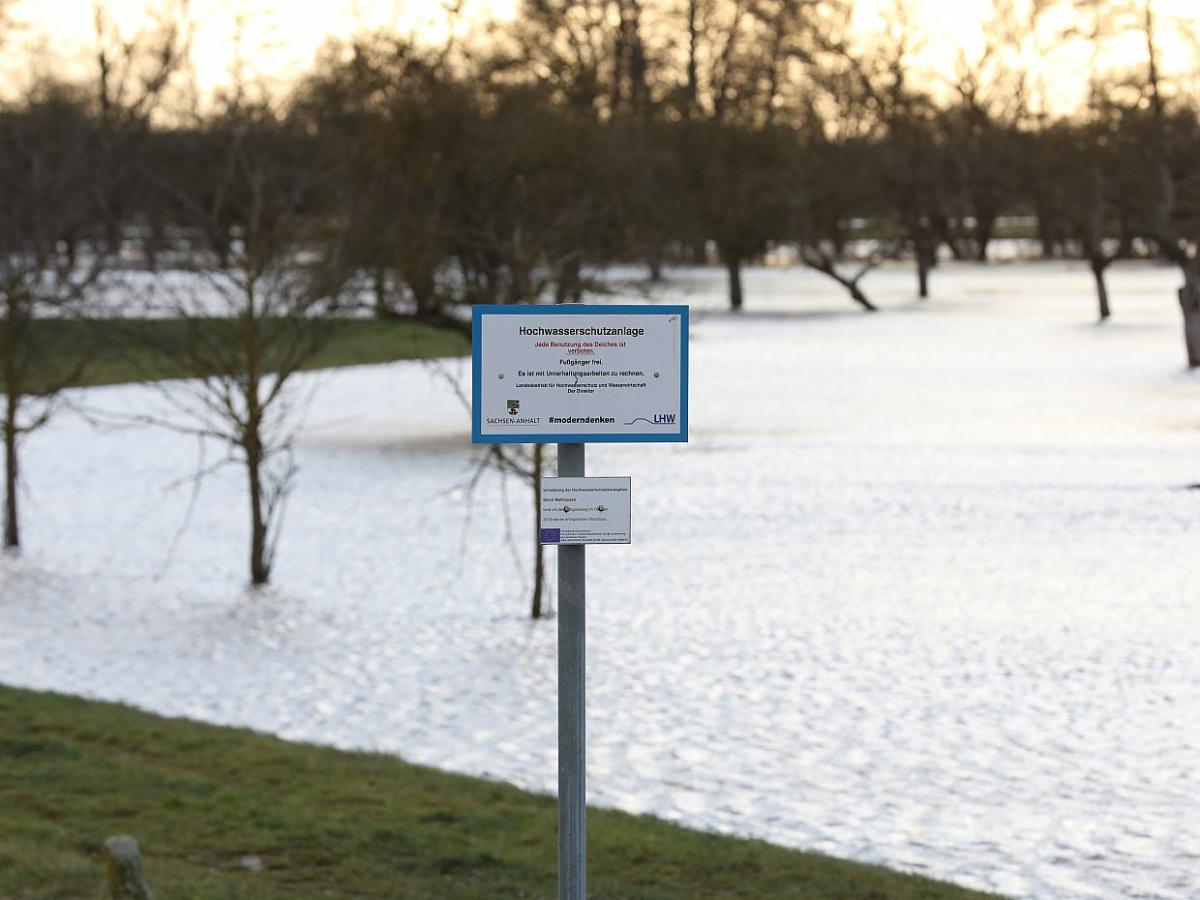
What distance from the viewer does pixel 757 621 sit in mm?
12406

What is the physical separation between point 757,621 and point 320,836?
5639 mm

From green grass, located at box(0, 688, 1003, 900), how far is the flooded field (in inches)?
23.5

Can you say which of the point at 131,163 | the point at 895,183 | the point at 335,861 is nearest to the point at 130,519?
the point at 335,861

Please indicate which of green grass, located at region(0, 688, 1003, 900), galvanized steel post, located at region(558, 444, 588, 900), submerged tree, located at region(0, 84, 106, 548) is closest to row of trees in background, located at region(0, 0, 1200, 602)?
submerged tree, located at region(0, 84, 106, 548)

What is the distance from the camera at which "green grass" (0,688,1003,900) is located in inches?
254

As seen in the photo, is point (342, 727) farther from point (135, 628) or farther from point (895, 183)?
point (895, 183)

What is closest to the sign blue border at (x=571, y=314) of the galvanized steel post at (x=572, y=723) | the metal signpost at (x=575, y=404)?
the metal signpost at (x=575, y=404)

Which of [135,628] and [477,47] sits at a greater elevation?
[477,47]

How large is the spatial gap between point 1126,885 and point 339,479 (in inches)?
530

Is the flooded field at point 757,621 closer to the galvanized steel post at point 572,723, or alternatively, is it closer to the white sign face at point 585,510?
the galvanized steel post at point 572,723

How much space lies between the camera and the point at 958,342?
37.4 meters

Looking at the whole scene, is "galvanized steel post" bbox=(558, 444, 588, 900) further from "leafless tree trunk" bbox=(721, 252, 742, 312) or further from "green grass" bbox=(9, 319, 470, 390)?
"leafless tree trunk" bbox=(721, 252, 742, 312)

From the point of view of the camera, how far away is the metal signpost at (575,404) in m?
4.48

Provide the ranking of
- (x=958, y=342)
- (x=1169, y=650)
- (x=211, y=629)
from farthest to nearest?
(x=958, y=342)
(x=211, y=629)
(x=1169, y=650)
